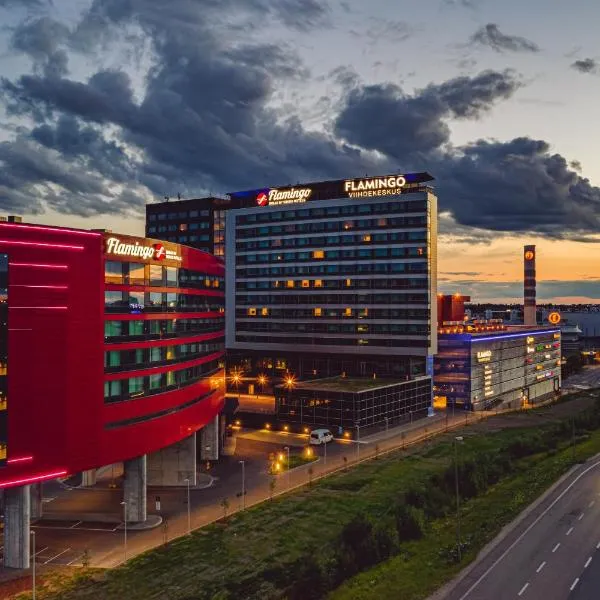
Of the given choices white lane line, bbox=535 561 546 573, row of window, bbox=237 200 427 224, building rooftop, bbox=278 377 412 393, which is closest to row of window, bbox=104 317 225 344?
building rooftop, bbox=278 377 412 393

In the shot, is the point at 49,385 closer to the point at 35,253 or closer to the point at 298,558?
the point at 35,253

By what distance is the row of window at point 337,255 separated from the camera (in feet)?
461

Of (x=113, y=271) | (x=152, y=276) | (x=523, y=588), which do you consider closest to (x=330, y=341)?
(x=152, y=276)

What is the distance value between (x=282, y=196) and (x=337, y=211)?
55.9 feet

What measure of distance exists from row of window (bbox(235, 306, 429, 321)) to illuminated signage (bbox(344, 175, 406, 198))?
27.0 meters

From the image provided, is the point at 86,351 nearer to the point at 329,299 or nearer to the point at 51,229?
the point at 51,229

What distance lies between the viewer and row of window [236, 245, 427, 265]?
461 ft

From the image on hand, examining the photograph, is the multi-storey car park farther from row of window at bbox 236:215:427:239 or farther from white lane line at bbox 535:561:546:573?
row of window at bbox 236:215:427:239

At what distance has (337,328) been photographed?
5881 inches

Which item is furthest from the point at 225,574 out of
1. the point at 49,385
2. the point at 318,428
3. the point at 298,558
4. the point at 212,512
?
the point at 318,428

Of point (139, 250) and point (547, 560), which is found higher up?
point (139, 250)

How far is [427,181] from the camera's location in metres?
140

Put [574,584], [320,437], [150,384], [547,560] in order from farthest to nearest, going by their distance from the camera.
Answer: [320,437]
[150,384]
[547,560]
[574,584]

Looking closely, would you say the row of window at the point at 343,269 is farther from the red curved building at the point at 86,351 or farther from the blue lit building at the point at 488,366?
the red curved building at the point at 86,351
